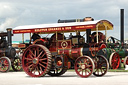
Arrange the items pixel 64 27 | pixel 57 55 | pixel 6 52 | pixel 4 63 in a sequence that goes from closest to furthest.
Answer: pixel 64 27, pixel 57 55, pixel 4 63, pixel 6 52

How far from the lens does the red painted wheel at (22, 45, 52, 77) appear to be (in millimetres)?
15003

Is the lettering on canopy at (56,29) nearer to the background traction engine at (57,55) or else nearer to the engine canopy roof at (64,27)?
the engine canopy roof at (64,27)

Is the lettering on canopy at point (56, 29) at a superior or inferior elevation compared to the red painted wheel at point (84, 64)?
superior

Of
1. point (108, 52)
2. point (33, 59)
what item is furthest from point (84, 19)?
point (108, 52)

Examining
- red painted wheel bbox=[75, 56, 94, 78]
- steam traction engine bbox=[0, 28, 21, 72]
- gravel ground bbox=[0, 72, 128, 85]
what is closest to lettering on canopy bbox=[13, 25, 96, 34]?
red painted wheel bbox=[75, 56, 94, 78]

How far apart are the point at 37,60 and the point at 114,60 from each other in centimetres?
728

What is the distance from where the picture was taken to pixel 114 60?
2106cm

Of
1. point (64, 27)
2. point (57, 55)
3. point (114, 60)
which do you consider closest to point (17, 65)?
point (114, 60)

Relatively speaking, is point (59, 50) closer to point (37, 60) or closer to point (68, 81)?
point (37, 60)

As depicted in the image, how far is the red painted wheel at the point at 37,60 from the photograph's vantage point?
49.2ft

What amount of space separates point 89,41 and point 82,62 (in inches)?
63.2

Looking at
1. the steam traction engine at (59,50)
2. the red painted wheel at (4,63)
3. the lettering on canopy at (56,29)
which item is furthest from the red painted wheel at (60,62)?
the red painted wheel at (4,63)

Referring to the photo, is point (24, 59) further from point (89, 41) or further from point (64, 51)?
point (89, 41)

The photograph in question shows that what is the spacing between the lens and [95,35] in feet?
52.2
